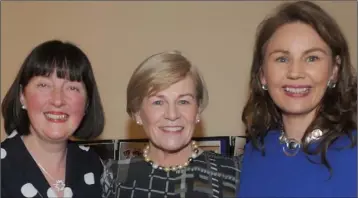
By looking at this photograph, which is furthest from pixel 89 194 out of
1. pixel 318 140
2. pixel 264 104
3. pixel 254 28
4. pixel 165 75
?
pixel 254 28

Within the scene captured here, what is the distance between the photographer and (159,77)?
1.59m

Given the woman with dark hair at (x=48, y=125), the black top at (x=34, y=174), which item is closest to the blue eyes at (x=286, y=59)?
the woman with dark hair at (x=48, y=125)

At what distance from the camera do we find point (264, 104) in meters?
1.77

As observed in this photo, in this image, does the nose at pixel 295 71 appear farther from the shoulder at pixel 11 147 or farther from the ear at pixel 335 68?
the shoulder at pixel 11 147

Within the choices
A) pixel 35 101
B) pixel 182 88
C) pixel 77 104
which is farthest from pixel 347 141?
pixel 35 101

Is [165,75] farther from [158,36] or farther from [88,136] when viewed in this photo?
[158,36]

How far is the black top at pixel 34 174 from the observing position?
159 cm

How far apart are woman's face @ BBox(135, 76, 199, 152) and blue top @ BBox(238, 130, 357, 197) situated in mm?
296

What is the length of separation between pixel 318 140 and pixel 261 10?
44.6 inches

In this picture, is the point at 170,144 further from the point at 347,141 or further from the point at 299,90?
the point at 347,141

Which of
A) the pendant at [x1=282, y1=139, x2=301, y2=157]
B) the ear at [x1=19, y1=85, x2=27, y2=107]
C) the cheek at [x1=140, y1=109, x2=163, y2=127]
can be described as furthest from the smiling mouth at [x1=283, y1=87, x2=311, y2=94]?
the ear at [x1=19, y1=85, x2=27, y2=107]

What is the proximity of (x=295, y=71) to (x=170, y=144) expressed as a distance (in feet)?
1.75

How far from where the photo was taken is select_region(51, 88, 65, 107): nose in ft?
5.29

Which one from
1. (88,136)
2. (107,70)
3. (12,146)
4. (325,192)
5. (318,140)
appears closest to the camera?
(325,192)
